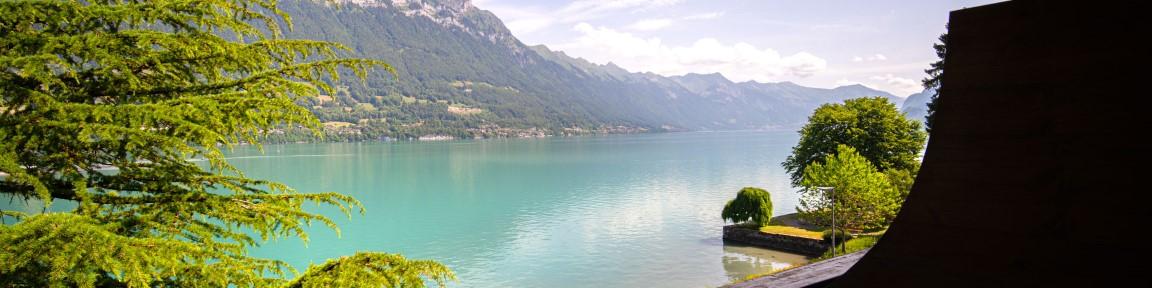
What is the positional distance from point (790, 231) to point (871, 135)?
29.4 feet

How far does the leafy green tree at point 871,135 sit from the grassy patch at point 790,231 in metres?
4.48

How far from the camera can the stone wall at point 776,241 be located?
31.3m

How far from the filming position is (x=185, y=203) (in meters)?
Result: 5.57

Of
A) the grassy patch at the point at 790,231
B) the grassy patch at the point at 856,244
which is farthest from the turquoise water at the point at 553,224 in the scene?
the grassy patch at the point at 856,244

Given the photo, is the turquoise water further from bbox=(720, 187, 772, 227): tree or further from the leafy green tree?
the leafy green tree

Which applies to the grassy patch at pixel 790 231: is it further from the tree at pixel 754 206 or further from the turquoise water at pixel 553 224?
the turquoise water at pixel 553 224

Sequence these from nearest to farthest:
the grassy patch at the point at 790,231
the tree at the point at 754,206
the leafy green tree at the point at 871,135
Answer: the grassy patch at the point at 790,231 → the tree at the point at 754,206 → the leafy green tree at the point at 871,135

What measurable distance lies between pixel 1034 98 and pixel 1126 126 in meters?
0.51

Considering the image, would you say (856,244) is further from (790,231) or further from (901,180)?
(901,180)

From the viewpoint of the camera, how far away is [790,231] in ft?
113

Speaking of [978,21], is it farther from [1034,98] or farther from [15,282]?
[15,282]

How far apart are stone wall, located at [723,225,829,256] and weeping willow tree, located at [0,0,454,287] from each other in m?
28.5

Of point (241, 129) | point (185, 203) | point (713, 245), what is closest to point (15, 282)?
point (185, 203)

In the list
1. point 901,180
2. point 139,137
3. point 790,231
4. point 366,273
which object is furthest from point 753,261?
point 139,137
